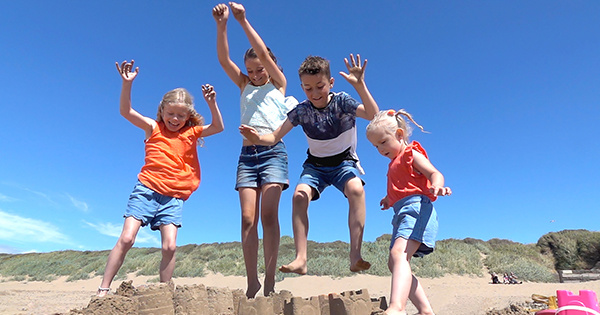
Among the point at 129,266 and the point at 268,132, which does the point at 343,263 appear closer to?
the point at 129,266

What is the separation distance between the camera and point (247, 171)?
13.1 ft

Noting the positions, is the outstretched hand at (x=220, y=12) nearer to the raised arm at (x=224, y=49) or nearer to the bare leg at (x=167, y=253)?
→ the raised arm at (x=224, y=49)

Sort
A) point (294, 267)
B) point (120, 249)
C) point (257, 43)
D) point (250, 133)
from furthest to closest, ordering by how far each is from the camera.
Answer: point (257, 43) → point (250, 133) → point (120, 249) → point (294, 267)

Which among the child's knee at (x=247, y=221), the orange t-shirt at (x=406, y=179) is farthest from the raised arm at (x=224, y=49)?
the orange t-shirt at (x=406, y=179)

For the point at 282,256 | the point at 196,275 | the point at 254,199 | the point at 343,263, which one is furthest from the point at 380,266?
the point at 254,199

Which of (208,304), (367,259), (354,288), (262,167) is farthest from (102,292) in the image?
(367,259)

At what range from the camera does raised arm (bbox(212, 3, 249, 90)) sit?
167 inches

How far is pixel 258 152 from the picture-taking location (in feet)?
13.1

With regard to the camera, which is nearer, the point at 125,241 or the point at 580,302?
the point at 580,302

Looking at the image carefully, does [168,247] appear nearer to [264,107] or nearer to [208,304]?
[208,304]

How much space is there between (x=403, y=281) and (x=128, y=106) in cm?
305

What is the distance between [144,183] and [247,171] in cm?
93

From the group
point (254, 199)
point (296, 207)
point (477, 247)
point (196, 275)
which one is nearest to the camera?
point (296, 207)

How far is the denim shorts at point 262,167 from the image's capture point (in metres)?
3.92
